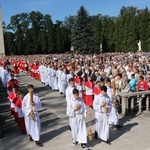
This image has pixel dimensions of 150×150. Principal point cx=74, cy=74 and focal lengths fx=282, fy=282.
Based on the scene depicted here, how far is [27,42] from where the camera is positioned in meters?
67.9

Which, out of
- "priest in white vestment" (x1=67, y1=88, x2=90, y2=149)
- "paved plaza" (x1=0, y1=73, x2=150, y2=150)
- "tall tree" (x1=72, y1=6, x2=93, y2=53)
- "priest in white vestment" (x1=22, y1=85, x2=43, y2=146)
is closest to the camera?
"priest in white vestment" (x1=67, y1=88, x2=90, y2=149)

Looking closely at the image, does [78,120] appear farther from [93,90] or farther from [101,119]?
[93,90]

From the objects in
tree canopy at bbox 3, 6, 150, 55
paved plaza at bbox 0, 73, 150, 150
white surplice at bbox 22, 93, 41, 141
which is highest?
tree canopy at bbox 3, 6, 150, 55

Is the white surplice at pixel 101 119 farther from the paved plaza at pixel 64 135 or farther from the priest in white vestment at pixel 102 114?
the paved plaza at pixel 64 135

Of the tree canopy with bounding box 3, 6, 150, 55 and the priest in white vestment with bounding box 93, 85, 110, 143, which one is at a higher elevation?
the tree canopy with bounding box 3, 6, 150, 55

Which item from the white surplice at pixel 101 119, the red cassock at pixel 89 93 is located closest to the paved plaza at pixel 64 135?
the white surplice at pixel 101 119

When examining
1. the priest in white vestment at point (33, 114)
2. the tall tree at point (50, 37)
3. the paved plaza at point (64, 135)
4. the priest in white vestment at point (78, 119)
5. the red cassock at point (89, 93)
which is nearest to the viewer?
the priest in white vestment at point (78, 119)

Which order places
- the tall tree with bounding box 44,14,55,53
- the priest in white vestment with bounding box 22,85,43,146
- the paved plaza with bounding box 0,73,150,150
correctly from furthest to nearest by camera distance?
the tall tree with bounding box 44,14,55,53, the priest in white vestment with bounding box 22,85,43,146, the paved plaza with bounding box 0,73,150,150

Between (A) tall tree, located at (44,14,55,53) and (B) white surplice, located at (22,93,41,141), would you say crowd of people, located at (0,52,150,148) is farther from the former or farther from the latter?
(A) tall tree, located at (44,14,55,53)

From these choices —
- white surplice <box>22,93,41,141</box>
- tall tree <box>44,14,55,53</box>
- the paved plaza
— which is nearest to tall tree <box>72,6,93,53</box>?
tall tree <box>44,14,55,53</box>

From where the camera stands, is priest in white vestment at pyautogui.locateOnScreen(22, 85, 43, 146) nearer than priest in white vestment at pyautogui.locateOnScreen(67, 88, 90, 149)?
No

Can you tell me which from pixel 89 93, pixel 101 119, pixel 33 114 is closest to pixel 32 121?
pixel 33 114

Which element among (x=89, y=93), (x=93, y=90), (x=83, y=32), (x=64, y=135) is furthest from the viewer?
(x=83, y=32)

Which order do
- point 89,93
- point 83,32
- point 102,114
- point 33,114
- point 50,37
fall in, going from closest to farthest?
point 102,114, point 33,114, point 89,93, point 83,32, point 50,37
